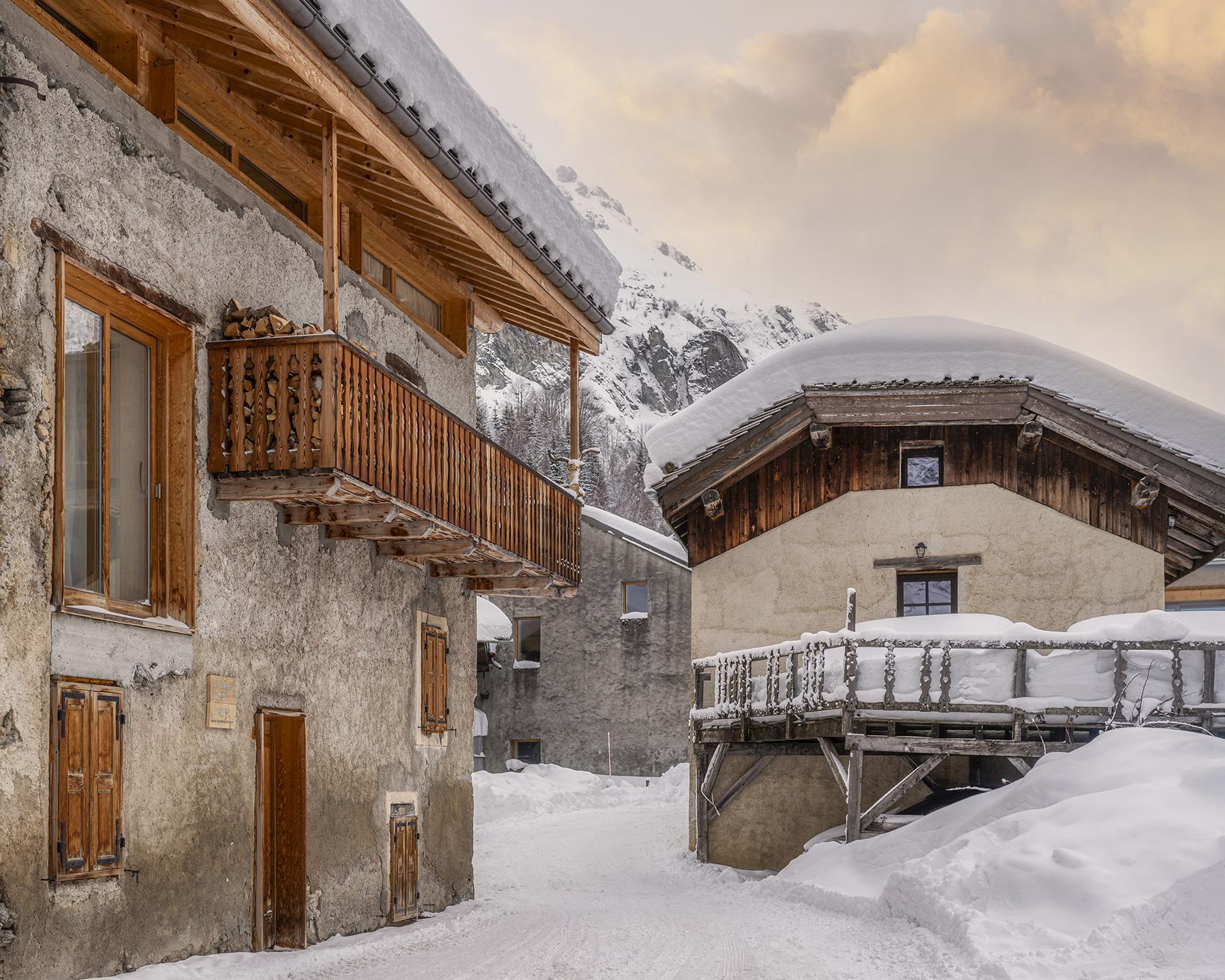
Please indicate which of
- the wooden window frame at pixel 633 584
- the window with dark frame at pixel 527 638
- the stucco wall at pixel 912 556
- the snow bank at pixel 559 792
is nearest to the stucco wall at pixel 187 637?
the stucco wall at pixel 912 556

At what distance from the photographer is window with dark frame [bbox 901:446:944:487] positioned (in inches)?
733

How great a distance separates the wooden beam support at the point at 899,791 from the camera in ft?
47.1

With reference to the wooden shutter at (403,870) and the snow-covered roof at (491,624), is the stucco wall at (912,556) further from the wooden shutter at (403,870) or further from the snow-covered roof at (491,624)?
the snow-covered roof at (491,624)

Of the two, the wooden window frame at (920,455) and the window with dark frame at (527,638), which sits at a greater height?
the wooden window frame at (920,455)

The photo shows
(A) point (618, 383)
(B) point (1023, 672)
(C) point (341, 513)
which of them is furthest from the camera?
(A) point (618, 383)

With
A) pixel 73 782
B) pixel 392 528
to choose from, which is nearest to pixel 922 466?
pixel 392 528

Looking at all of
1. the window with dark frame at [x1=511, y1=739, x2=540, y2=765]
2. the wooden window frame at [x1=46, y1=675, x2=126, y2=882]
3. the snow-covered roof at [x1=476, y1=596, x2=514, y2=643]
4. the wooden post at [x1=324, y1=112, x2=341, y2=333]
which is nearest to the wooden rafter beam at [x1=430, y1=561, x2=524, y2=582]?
the wooden post at [x1=324, y1=112, x2=341, y2=333]

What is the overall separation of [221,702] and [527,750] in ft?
81.6

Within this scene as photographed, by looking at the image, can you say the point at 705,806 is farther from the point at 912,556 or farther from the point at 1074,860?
the point at 1074,860

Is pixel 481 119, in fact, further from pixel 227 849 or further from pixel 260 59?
pixel 227 849

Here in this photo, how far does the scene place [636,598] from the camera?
111ft

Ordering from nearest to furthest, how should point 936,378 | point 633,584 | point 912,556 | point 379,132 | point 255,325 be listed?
point 255,325 < point 379,132 < point 936,378 < point 912,556 < point 633,584

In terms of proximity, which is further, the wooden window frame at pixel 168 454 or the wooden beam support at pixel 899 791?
the wooden beam support at pixel 899 791

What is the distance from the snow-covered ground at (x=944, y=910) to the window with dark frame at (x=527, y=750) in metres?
18.3
